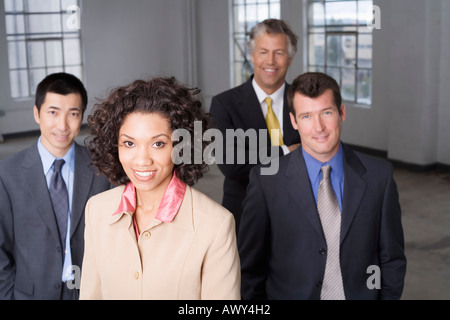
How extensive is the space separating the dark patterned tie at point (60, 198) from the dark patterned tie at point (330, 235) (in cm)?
107

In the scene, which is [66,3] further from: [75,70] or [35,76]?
[35,76]

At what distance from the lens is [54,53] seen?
1148 centimetres

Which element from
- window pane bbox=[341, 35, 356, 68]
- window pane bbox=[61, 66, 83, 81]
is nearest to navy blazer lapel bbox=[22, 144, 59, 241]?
window pane bbox=[341, 35, 356, 68]

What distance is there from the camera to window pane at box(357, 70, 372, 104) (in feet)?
29.9

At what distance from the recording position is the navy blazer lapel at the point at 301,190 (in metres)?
2.31

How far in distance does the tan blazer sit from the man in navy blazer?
669 millimetres

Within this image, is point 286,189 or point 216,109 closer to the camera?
point 286,189

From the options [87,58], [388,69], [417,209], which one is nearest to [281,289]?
[417,209]

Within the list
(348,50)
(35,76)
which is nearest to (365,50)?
(348,50)

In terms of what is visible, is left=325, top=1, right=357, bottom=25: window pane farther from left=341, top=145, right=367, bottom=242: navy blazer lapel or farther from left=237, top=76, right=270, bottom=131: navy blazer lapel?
left=341, top=145, right=367, bottom=242: navy blazer lapel

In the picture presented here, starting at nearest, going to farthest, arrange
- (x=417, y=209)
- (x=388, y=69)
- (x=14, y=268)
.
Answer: (x=14, y=268) → (x=417, y=209) → (x=388, y=69)

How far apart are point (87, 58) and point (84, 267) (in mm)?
10445

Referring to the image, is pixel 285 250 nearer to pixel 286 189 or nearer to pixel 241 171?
pixel 286 189

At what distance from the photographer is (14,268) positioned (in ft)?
8.12
